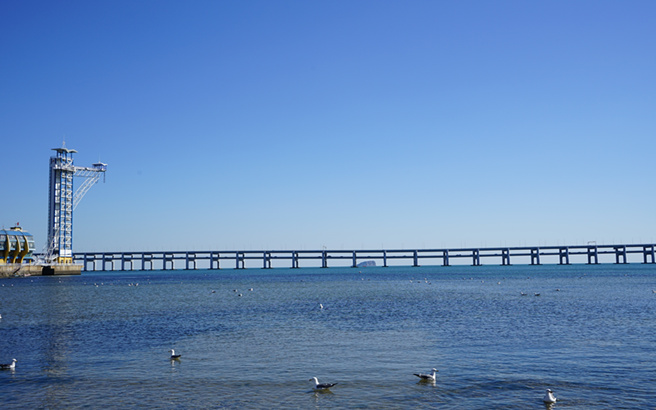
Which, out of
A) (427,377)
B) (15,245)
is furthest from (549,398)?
(15,245)

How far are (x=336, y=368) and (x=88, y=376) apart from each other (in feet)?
29.9

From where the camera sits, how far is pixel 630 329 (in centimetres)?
2928

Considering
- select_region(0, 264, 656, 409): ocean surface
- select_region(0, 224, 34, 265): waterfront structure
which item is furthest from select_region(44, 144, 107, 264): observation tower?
select_region(0, 264, 656, 409): ocean surface

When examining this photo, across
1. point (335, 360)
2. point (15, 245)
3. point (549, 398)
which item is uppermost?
point (15, 245)

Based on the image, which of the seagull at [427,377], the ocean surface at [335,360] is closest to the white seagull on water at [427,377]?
the seagull at [427,377]

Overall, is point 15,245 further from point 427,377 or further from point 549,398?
point 549,398

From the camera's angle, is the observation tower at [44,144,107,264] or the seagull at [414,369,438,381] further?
the observation tower at [44,144,107,264]

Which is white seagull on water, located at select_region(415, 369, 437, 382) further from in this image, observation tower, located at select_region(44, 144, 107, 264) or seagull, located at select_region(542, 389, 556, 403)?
observation tower, located at select_region(44, 144, 107, 264)

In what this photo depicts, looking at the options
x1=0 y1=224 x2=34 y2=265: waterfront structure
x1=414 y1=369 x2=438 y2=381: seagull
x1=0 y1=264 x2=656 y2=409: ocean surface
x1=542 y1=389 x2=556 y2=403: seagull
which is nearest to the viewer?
x1=542 y1=389 x2=556 y2=403: seagull

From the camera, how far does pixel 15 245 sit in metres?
112

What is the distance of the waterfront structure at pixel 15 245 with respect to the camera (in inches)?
4323

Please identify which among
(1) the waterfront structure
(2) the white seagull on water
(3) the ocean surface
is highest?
(1) the waterfront structure

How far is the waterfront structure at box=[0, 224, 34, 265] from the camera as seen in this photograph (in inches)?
4323

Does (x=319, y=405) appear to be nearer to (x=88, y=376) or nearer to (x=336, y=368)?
(x=336, y=368)
